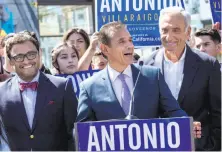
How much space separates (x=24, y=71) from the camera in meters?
4.97

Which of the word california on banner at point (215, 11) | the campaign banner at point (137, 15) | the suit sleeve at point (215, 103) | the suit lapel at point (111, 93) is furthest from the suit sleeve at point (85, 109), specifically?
the word california on banner at point (215, 11)

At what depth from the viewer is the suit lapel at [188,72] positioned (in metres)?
5.39

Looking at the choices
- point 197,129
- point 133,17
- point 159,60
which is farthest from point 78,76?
point 197,129

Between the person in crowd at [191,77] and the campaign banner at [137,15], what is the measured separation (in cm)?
164

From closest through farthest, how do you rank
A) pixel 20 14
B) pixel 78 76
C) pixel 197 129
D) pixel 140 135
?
1. pixel 140 135
2. pixel 197 129
3. pixel 78 76
4. pixel 20 14

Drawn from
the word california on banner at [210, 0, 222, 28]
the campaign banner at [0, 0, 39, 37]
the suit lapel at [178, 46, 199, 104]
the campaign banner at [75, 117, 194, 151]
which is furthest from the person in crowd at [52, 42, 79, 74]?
the campaign banner at [75, 117, 194, 151]

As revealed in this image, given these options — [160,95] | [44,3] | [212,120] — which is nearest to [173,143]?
[160,95]

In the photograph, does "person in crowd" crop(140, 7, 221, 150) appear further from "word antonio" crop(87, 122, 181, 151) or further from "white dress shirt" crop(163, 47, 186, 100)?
"word antonio" crop(87, 122, 181, 151)

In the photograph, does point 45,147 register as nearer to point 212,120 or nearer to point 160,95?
point 160,95

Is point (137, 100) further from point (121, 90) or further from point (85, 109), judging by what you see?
point (85, 109)

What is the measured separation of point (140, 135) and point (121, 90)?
0.63 metres

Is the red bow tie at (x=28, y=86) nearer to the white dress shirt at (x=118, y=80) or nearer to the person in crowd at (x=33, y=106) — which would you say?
the person in crowd at (x=33, y=106)

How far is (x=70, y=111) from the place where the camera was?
16.4 feet

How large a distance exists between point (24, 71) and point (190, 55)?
1.37 meters
